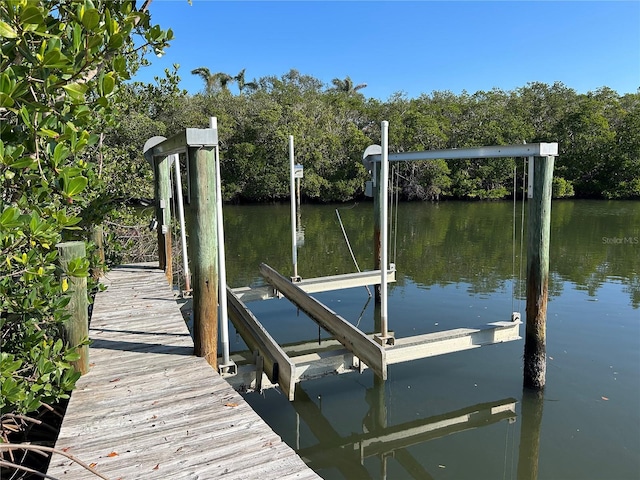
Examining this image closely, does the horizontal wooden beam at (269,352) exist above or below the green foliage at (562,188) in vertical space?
below

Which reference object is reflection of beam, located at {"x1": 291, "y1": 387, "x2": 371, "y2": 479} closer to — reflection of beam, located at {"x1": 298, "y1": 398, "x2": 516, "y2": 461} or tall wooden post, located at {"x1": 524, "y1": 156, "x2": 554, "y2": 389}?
reflection of beam, located at {"x1": 298, "y1": 398, "x2": 516, "y2": 461}

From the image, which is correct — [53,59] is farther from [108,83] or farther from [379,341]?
[379,341]

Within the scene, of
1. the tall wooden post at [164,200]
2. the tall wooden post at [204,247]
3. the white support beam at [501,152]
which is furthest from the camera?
the tall wooden post at [164,200]

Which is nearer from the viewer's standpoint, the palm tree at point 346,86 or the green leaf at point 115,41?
the green leaf at point 115,41

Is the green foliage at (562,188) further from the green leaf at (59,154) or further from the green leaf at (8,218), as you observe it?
the green leaf at (8,218)

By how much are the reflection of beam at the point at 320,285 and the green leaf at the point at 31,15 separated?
6.25 m

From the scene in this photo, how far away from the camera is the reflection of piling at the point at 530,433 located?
14.5ft

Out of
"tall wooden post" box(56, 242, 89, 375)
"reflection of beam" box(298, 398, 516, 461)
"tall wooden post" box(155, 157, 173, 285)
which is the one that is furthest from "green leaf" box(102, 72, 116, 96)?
"tall wooden post" box(155, 157, 173, 285)

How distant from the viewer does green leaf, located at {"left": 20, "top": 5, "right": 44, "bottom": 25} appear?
1756mm

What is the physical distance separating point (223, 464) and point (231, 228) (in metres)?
18.6

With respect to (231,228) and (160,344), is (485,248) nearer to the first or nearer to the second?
(231,228)

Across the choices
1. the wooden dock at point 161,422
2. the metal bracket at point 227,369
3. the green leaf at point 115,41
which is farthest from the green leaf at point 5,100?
the metal bracket at point 227,369

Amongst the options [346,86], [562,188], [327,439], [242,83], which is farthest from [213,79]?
[327,439]

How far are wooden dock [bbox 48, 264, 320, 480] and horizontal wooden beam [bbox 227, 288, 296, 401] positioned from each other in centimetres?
76
